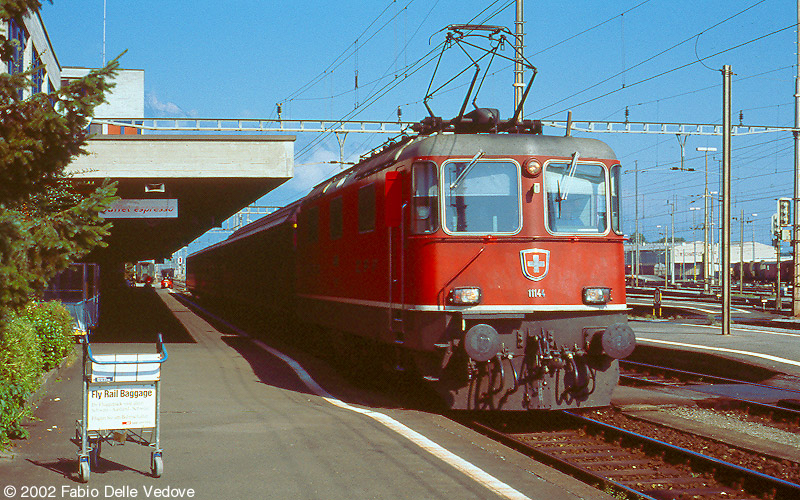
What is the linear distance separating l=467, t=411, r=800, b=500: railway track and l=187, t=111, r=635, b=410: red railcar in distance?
0.44m

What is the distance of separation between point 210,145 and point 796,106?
66.9ft

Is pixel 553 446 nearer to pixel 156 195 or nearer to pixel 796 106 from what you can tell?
pixel 156 195

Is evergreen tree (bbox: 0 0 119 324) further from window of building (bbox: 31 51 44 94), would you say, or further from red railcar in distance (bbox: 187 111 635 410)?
red railcar in distance (bbox: 187 111 635 410)

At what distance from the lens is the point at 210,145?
17234mm

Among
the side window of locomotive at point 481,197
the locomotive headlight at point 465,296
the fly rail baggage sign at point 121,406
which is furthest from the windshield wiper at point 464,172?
the fly rail baggage sign at point 121,406

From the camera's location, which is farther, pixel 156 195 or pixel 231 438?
pixel 156 195

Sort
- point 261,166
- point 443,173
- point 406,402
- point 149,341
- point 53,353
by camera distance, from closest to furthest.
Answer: point 443,173 < point 406,402 < point 53,353 < point 261,166 < point 149,341

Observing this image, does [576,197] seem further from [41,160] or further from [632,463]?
[41,160]

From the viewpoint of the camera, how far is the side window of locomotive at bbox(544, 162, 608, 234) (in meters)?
10.4

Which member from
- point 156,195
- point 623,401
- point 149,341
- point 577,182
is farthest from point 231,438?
point 156,195

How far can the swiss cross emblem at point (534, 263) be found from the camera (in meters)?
10.1

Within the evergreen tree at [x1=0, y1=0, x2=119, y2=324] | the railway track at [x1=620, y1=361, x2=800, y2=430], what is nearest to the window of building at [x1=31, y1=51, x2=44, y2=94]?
the evergreen tree at [x1=0, y1=0, x2=119, y2=324]

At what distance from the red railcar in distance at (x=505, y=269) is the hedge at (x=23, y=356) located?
4.27m

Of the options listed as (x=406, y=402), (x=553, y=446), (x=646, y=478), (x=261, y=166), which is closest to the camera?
(x=646, y=478)
